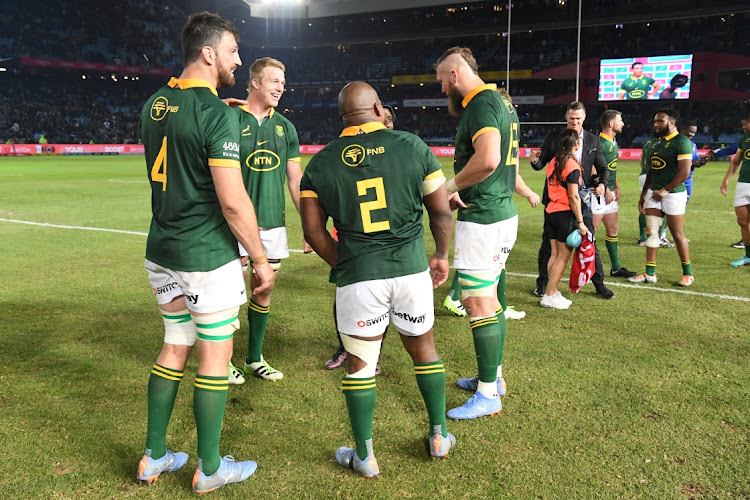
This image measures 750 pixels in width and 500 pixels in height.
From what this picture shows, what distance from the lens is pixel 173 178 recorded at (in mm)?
2814

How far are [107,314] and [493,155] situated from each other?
4.65 metres

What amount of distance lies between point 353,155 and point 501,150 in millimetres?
1515

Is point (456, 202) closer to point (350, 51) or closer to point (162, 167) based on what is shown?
point (162, 167)

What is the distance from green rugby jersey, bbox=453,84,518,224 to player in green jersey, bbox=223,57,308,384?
131cm

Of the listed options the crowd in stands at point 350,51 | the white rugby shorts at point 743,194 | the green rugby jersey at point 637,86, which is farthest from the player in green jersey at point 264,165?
the crowd in stands at point 350,51

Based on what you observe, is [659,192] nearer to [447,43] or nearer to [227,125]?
[227,125]

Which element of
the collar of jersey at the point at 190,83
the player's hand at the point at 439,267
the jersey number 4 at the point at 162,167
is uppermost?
the collar of jersey at the point at 190,83

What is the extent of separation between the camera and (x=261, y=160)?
4.34 m

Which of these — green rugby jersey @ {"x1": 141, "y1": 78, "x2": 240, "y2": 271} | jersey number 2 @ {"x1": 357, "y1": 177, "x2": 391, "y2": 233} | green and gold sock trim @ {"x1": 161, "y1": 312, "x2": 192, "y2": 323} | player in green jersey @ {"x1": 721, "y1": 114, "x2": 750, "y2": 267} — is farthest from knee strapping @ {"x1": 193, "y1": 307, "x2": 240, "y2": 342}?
player in green jersey @ {"x1": 721, "y1": 114, "x2": 750, "y2": 267}

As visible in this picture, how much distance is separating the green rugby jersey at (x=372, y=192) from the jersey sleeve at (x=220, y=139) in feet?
1.38

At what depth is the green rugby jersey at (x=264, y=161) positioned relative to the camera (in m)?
4.31

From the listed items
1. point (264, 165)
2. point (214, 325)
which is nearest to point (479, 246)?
point (264, 165)

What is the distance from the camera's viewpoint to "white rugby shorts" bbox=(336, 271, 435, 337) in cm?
294

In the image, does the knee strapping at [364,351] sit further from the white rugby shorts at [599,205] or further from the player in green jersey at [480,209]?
the white rugby shorts at [599,205]
